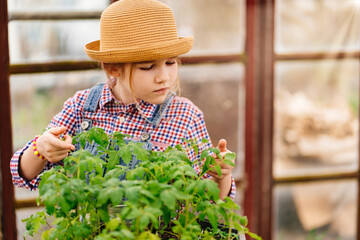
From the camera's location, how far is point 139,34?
125cm

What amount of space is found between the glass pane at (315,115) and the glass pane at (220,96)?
0.67 feet

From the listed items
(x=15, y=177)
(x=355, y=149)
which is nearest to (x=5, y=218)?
(x=15, y=177)

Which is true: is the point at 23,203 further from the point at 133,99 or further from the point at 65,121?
the point at 133,99

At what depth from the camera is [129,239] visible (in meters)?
0.84

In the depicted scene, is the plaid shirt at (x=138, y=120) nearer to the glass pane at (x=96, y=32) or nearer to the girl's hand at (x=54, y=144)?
the girl's hand at (x=54, y=144)

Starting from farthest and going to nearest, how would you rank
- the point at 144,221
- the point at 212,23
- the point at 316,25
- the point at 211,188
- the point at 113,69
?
→ the point at 316,25
the point at 212,23
the point at 113,69
the point at 211,188
the point at 144,221

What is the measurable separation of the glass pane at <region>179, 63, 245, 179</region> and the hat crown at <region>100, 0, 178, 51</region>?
2.87 ft

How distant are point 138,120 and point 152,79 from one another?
0.18 metres

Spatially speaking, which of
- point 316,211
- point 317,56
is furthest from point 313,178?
point 317,56

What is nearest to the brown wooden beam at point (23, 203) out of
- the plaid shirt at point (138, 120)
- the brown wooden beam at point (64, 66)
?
the brown wooden beam at point (64, 66)

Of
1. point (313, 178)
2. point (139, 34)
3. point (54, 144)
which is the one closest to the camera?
point (54, 144)

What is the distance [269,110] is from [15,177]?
1.37m

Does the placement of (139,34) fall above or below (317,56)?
above

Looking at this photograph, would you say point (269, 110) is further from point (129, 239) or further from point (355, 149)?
point (129, 239)
